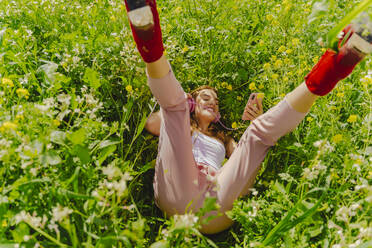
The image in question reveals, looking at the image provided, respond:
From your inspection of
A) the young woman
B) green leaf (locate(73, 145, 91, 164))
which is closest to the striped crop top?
the young woman

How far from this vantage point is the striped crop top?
2.16m

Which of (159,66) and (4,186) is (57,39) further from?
(4,186)

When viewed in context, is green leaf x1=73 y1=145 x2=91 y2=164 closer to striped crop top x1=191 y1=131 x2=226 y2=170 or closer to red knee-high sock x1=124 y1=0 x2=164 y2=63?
red knee-high sock x1=124 y1=0 x2=164 y2=63

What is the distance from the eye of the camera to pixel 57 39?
2408 millimetres

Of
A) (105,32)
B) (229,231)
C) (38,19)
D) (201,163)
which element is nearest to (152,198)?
(201,163)

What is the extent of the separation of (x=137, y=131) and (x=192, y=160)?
0.48 metres

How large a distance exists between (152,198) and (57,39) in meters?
1.41

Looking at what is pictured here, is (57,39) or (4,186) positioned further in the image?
(57,39)

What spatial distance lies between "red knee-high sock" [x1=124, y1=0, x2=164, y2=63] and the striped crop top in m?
0.86

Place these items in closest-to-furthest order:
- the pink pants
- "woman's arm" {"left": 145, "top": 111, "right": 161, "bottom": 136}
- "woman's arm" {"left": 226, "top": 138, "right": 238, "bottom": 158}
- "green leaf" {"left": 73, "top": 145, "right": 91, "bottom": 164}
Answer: "green leaf" {"left": 73, "top": 145, "right": 91, "bottom": 164}, the pink pants, "woman's arm" {"left": 145, "top": 111, "right": 161, "bottom": 136}, "woman's arm" {"left": 226, "top": 138, "right": 238, "bottom": 158}

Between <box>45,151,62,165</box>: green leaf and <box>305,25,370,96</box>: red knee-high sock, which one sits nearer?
<box>45,151,62,165</box>: green leaf

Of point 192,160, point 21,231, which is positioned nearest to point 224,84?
point 192,160

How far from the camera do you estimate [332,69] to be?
149 cm

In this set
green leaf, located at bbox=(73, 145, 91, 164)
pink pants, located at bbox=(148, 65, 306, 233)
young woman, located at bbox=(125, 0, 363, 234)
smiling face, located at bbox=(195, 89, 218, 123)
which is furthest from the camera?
smiling face, located at bbox=(195, 89, 218, 123)
